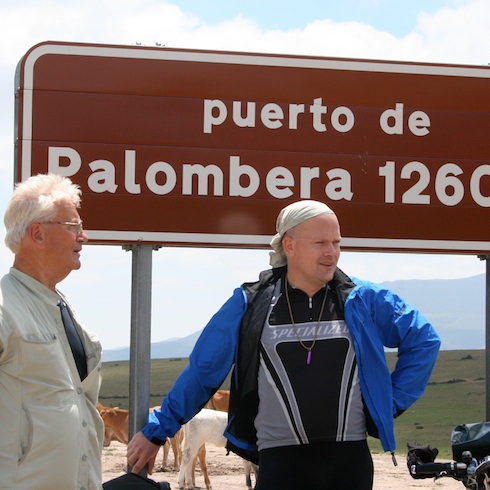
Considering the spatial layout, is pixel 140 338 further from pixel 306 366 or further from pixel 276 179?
pixel 306 366

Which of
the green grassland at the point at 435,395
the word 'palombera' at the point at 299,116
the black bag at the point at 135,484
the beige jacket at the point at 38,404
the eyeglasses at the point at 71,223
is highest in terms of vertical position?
the word 'palombera' at the point at 299,116

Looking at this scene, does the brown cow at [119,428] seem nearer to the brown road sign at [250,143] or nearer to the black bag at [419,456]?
the brown road sign at [250,143]

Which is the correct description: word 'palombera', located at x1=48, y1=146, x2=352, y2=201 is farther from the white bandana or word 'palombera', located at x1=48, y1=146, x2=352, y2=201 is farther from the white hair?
the white hair

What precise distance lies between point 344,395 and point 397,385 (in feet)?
1.05

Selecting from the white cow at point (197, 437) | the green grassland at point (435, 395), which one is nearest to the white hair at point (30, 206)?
the white cow at point (197, 437)

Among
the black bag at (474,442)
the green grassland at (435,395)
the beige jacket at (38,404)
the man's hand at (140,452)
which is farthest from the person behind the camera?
the green grassland at (435,395)

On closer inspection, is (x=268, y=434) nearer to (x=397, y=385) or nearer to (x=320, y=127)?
(x=397, y=385)

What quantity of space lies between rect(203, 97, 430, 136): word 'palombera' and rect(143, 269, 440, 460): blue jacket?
148cm

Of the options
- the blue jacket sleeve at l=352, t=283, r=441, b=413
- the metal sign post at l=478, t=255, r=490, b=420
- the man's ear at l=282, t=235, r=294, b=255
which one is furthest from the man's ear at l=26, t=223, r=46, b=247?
the metal sign post at l=478, t=255, r=490, b=420

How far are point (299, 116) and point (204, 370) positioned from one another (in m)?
1.88

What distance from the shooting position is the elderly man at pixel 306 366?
368 cm

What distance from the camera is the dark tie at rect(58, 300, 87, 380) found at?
10.4 ft

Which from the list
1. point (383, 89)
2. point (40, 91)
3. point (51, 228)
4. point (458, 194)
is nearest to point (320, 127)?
point (383, 89)

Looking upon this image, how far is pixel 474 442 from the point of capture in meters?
4.35
